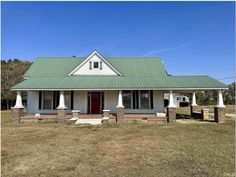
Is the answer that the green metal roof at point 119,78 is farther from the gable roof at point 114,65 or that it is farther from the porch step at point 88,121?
the porch step at point 88,121

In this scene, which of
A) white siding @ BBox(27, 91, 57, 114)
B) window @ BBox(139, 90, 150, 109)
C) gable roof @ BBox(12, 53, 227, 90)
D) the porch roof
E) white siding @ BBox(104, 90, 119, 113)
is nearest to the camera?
the porch roof

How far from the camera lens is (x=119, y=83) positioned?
1914cm

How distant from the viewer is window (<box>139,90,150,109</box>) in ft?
65.9

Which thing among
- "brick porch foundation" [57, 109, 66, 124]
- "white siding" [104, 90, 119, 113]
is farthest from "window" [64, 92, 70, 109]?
"white siding" [104, 90, 119, 113]

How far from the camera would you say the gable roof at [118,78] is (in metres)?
18.2

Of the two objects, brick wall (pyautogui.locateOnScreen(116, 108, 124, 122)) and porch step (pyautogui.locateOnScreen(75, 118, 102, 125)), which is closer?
porch step (pyautogui.locateOnScreen(75, 118, 102, 125))

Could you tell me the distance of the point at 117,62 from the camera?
2456 centimetres

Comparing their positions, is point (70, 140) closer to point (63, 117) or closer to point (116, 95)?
point (63, 117)

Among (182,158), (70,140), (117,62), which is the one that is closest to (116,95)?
(117,62)

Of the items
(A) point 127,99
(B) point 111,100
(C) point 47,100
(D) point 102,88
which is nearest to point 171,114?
(A) point 127,99

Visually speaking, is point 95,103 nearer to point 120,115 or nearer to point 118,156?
point 120,115

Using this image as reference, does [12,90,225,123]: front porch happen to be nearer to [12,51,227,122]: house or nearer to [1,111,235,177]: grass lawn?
[12,51,227,122]: house

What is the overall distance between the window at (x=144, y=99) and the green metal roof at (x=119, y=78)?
110 cm

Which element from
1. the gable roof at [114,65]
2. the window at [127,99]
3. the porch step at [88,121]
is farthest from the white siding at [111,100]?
the porch step at [88,121]
